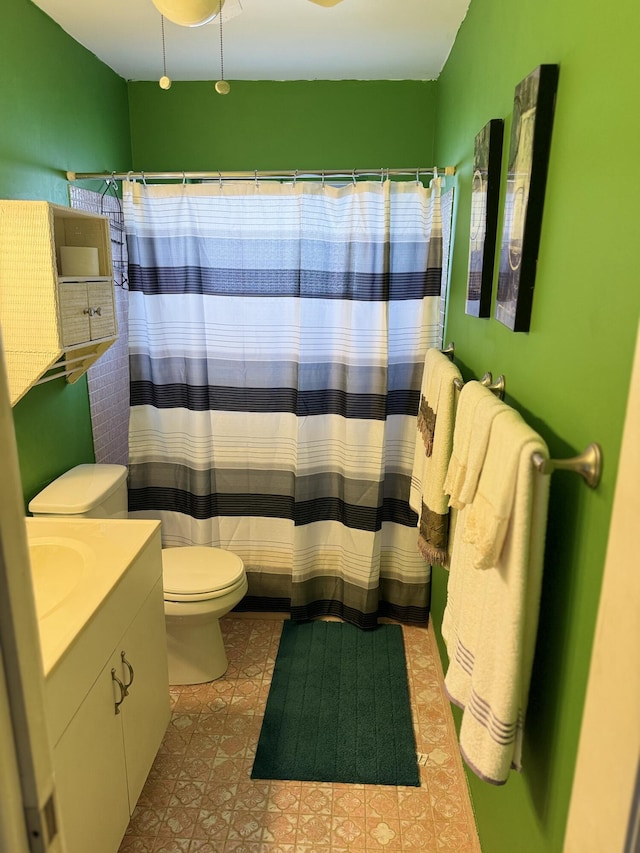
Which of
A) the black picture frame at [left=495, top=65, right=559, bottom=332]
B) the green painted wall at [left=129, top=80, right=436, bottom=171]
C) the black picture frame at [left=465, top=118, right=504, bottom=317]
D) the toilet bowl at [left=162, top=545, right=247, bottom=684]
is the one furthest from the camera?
the green painted wall at [left=129, top=80, right=436, bottom=171]

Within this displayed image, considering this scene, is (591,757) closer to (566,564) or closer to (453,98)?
(566,564)

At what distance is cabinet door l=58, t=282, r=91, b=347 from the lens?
6.38 feet

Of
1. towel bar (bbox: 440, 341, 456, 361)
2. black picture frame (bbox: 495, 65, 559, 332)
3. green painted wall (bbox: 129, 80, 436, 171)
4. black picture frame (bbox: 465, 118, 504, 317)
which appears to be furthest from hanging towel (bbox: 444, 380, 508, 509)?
green painted wall (bbox: 129, 80, 436, 171)

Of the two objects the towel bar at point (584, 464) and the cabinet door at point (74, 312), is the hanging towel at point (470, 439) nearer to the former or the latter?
the towel bar at point (584, 464)

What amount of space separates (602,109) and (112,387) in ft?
7.64

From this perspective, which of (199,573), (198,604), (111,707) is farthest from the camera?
(199,573)

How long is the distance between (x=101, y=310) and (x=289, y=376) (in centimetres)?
83

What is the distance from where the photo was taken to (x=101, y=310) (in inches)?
87.0

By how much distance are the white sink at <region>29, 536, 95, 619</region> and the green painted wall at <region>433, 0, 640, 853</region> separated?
113 cm

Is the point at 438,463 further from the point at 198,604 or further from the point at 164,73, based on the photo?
the point at 164,73

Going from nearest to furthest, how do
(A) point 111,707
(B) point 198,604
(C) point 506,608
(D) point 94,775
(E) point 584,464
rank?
(E) point 584,464
(C) point 506,608
(D) point 94,775
(A) point 111,707
(B) point 198,604

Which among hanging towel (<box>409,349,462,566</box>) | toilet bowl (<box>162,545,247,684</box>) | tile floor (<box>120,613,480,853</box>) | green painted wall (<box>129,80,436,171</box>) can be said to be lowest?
tile floor (<box>120,613,480,853</box>)

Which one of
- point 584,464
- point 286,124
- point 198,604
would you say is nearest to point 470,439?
point 584,464

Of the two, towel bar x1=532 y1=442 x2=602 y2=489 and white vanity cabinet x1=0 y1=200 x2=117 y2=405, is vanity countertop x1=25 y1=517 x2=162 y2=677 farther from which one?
towel bar x1=532 y1=442 x2=602 y2=489
